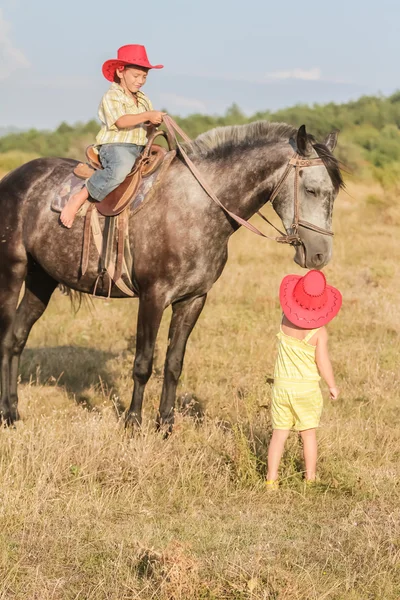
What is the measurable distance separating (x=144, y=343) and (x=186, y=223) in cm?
101

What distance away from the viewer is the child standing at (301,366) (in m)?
4.96

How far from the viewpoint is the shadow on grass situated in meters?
7.94

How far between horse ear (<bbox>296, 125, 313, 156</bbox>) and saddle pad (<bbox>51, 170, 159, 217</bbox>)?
1.15 m

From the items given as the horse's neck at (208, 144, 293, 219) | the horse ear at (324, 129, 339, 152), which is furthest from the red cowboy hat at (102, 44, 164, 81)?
the horse ear at (324, 129, 339, 152)

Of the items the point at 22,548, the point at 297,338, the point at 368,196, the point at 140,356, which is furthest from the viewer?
the point at 368,196

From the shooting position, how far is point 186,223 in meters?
5.88

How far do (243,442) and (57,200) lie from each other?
2597 mm

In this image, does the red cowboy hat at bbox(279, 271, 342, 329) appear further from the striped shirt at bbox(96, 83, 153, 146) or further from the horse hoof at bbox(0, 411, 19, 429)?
the horse hoof at bbox(0, 411, 19, 429)

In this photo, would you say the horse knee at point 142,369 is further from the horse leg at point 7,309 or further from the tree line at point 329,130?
the tree line at point 329,130

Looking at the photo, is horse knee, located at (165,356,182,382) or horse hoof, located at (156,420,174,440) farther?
horse knee, located at (165,356,182,382)

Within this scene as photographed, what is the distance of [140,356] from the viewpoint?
6145 mm

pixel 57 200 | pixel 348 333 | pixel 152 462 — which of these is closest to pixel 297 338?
pixel 152 462

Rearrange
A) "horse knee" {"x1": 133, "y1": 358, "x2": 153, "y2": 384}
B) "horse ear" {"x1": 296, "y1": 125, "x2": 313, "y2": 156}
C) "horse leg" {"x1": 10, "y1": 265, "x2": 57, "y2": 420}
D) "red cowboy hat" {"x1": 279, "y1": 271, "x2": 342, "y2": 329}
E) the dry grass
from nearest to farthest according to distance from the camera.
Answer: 1. the dry grass
2. "red cowboy hat" {"x1": 279, "y1": 271, "x2": 342, "y2": 329}
3. "horse ear" {"x1": 296, "y1": 125, "x2": 313, "y2": 156}
4. "horse knee" {"x1": 133, "y1": 358, "x2": 153, "y2": 384}
5. "horse leg" {"x1": 10, "y1": 265, "x2": 57, "y2": 420}

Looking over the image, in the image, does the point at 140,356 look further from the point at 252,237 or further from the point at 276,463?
the point at 252,237
